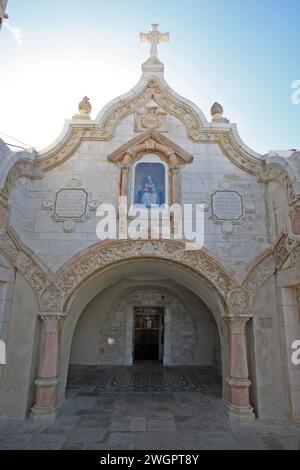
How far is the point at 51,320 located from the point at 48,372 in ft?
3.16

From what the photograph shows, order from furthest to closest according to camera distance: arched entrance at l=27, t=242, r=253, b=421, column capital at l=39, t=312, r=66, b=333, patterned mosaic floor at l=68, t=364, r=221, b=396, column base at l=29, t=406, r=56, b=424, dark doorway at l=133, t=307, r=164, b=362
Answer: dark doorway at l=133, t=307, r=164, b=362 → patterned mosaic floor at l=68, t=364, r=221, b=396 → column capital at l=39, t=312, r=66, b=333 → arched entrance at l=27, t=242, r=253, b=421 → column base at l=29, t=406, r=56, b=424

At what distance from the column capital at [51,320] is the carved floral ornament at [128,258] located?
3.3 inches

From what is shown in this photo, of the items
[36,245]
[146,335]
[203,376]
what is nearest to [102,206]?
[36,245]

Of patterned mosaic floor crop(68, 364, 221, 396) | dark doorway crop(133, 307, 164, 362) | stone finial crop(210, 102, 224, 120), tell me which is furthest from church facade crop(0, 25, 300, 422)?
dark doorway crop(133, 307, 164, 362)

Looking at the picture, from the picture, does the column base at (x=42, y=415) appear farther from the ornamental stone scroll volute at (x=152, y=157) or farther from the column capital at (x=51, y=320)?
the ornamental stone scroll volute at (x=152, y=157)

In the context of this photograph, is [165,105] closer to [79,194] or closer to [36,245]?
[79,194]

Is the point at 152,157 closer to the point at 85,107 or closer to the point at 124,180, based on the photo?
the point at 124,180

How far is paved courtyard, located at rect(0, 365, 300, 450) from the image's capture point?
3.98 metres

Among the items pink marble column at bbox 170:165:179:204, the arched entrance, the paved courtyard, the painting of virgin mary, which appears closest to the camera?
the paved courtyard

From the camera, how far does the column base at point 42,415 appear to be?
4.69 meters

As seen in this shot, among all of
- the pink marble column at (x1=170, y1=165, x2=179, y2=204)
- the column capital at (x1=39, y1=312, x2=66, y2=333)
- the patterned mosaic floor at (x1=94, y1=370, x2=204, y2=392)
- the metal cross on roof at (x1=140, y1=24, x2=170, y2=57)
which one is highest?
the metal cross on roof at (x1=140, y1=24, x2=170, y2=57)

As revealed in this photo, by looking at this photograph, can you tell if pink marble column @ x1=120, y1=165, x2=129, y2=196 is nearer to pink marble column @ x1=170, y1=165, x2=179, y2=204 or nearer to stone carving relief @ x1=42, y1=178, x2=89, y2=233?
stone carving relief @ x1=42, y1=178, x2=89, y2=233

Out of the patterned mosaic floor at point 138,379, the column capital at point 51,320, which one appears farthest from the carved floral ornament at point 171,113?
the patterned mosaic floor at point 138,379

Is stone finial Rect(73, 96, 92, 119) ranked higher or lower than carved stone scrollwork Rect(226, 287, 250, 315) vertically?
higher
